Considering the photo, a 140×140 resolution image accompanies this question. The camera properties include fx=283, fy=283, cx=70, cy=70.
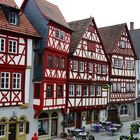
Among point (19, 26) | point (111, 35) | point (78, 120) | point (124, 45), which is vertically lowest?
point (78, 120)

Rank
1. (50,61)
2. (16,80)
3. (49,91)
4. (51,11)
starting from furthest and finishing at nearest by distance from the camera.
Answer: (51,11) < (50,61) < (49,91) < (16,80)

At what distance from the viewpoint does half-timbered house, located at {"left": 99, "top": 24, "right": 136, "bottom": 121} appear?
36719mm

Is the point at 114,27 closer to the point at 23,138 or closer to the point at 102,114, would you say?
the point at 102,114

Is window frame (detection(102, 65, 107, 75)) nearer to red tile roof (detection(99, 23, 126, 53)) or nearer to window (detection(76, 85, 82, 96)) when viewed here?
red tile roof (detection(99, 23, 126, 53))

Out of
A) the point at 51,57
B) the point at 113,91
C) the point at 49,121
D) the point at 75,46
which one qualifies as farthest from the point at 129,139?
the point at 113,91

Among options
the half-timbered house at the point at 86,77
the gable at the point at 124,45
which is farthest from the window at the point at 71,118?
the gable at the point at 124,45

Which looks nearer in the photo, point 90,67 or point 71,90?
point 71,90

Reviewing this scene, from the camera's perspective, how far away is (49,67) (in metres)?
26.0

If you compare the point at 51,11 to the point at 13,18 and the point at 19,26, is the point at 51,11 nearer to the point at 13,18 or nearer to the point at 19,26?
the point at 19,26

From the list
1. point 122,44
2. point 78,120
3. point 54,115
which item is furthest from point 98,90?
point 122,44

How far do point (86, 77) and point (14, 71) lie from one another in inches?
415

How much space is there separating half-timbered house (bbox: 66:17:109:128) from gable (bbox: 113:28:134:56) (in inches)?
138

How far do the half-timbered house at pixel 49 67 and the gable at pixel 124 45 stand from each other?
10.8 metres

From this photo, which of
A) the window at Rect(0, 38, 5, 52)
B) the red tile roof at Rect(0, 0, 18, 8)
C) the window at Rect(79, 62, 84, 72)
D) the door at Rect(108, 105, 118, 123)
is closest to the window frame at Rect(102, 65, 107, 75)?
the window at Rect(79, 62, 84, 72)
